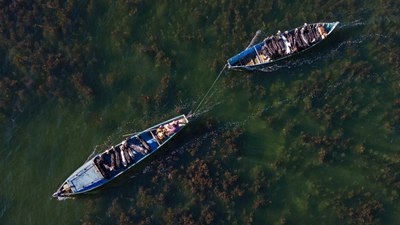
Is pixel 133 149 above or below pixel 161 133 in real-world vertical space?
below

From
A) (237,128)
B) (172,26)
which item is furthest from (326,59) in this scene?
(172,26)

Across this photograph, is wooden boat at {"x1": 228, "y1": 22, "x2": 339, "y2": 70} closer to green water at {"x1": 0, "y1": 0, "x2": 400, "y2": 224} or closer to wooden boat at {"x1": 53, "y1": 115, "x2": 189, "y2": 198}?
green water at {"x1": 0, "y1": 0, "x2": 400, "y2": 224}

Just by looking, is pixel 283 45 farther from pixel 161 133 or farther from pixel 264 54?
pixel 161 133

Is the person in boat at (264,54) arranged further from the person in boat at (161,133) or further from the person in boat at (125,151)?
the person in boat at (125,151)

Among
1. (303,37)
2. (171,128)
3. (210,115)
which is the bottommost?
(210,115)

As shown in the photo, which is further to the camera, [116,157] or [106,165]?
[116,157]

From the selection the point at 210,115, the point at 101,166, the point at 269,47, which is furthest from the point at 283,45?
the point at 101,166

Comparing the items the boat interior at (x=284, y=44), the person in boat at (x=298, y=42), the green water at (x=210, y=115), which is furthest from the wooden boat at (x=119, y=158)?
the person in boat at (x=298, y=42)
